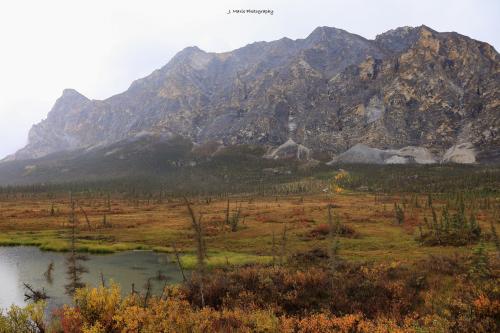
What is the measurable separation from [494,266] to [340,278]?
1054 centimetres

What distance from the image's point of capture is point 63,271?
44750 mm

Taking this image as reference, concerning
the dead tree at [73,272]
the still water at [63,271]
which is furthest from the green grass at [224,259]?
the dead tree at [73,272]

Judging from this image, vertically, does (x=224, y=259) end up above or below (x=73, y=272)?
below

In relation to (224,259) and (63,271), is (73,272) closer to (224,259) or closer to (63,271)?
(63,271)

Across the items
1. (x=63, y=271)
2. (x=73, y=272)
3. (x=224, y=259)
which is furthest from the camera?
(x=224, y=259)

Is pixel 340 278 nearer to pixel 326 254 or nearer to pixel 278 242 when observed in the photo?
pixel 326 254

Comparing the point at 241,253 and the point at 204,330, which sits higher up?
the point at 204,330

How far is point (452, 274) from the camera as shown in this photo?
25.8 metres

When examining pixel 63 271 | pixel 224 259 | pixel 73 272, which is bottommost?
pixel 224 259

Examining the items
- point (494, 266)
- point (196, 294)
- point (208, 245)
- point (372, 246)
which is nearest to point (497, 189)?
point (372, 246)

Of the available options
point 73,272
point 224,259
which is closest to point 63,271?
point 73,272

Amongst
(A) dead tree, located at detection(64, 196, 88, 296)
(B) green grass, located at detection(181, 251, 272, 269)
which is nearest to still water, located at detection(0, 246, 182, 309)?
(A) dead tree, located at detection(64, 196, 88, 296)

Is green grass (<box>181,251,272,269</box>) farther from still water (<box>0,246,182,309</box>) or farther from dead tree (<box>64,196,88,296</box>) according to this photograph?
dead tree (<box>64,196,88,296</box>)

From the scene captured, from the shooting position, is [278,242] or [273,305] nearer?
[273,305]
